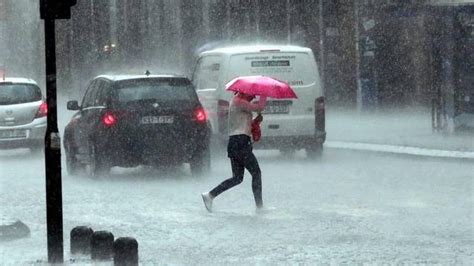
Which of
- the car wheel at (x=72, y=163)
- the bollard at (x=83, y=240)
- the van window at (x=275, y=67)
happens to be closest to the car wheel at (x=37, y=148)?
the car wheel at (x=72, y=163)

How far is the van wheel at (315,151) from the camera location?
22.0m

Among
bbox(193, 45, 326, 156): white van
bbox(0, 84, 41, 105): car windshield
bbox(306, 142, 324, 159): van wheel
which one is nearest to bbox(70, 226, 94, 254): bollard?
bbox(193, 45, 326, 156): white van

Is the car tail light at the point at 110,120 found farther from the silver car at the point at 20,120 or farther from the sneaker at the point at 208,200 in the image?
the silver car at the point at 20,120

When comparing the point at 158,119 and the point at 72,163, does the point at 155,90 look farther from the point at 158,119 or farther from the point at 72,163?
the point at 72,163

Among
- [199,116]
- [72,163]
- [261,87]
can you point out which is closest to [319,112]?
[199,116]

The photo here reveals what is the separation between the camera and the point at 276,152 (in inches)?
977

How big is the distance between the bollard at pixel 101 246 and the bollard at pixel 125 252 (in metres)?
0.49

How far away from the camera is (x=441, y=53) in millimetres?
25531

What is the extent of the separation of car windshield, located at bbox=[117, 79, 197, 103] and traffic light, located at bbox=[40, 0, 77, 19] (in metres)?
9.14

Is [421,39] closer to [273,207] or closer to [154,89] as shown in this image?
[154,89]

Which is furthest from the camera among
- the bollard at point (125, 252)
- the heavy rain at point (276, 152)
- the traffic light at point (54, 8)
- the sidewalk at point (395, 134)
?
the sidewalk at point (395, 134)

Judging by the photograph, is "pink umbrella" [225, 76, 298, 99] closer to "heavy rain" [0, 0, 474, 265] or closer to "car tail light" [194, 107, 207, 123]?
"heavy rain" [0, 0, 474, 265]

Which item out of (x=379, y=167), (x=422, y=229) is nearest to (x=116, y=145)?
(x=379, y=167)

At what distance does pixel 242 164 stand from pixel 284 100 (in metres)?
6.82
